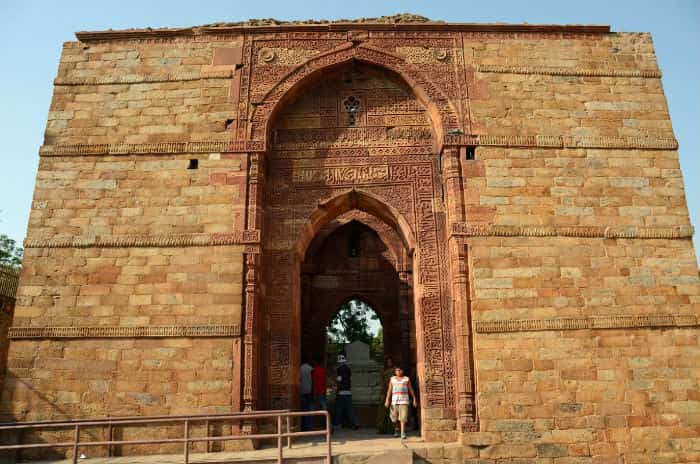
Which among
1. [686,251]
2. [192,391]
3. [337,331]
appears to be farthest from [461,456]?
[337,331]

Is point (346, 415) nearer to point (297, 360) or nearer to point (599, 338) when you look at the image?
point (297, 360)

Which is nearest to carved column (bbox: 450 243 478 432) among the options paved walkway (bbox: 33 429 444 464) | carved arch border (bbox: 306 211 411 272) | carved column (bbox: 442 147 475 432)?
carved column (bbox: 442 147 475 432)

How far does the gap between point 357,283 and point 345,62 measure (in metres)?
5.77

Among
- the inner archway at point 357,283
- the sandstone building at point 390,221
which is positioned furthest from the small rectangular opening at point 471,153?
the inner archway at point 357,283

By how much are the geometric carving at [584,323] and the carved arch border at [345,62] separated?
2710mm

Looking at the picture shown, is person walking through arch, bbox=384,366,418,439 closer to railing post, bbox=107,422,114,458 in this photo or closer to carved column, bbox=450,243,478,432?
carved column, bbox=450,243,478,432

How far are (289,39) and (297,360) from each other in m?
4.85

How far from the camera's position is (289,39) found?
8781 mm

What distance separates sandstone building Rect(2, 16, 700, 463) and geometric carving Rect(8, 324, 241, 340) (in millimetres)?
31

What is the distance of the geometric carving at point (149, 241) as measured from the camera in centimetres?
774

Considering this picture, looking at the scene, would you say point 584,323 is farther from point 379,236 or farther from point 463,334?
point 379,236

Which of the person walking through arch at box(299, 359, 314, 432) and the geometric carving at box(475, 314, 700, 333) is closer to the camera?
the geometric carving at box(475, 314, 700, 333)

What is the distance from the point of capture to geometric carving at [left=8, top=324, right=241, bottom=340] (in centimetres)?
740

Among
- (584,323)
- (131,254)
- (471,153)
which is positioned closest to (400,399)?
(584,323)
